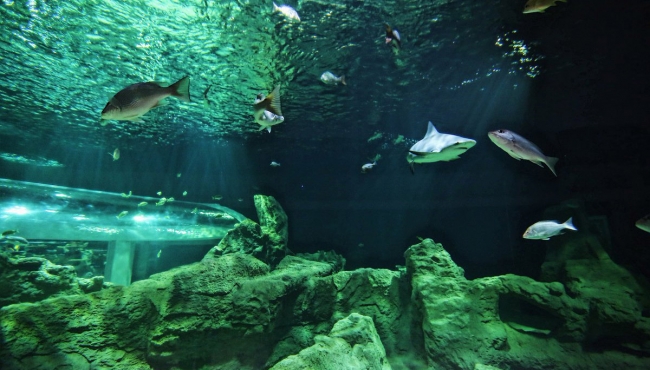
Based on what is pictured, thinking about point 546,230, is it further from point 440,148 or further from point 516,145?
point 440,148

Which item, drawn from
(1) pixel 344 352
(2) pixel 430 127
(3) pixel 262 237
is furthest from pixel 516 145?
(3) pixel 262 237

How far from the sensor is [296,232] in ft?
54.3

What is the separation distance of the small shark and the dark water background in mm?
4256

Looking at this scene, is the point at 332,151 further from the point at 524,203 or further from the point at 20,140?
the point at 20,140

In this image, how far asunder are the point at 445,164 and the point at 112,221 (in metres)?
16.3

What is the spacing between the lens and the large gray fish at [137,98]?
130 inches

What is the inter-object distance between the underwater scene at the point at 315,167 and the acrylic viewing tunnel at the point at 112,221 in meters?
0.08

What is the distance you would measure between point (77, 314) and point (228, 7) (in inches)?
261

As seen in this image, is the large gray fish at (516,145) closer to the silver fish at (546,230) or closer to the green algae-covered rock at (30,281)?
the silver fish at (546,230)

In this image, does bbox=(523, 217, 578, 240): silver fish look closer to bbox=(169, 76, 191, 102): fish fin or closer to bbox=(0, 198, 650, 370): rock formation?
bbox=(0, 198, 650, 370): rock formation

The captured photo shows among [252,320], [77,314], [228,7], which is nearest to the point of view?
[77,314]

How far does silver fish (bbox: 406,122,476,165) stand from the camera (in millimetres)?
3681

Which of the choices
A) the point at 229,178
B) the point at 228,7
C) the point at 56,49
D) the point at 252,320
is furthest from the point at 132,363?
the point at 229,178

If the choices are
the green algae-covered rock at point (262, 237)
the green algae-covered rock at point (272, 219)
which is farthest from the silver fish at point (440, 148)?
the green algae-covered rock at point (272, 219)
